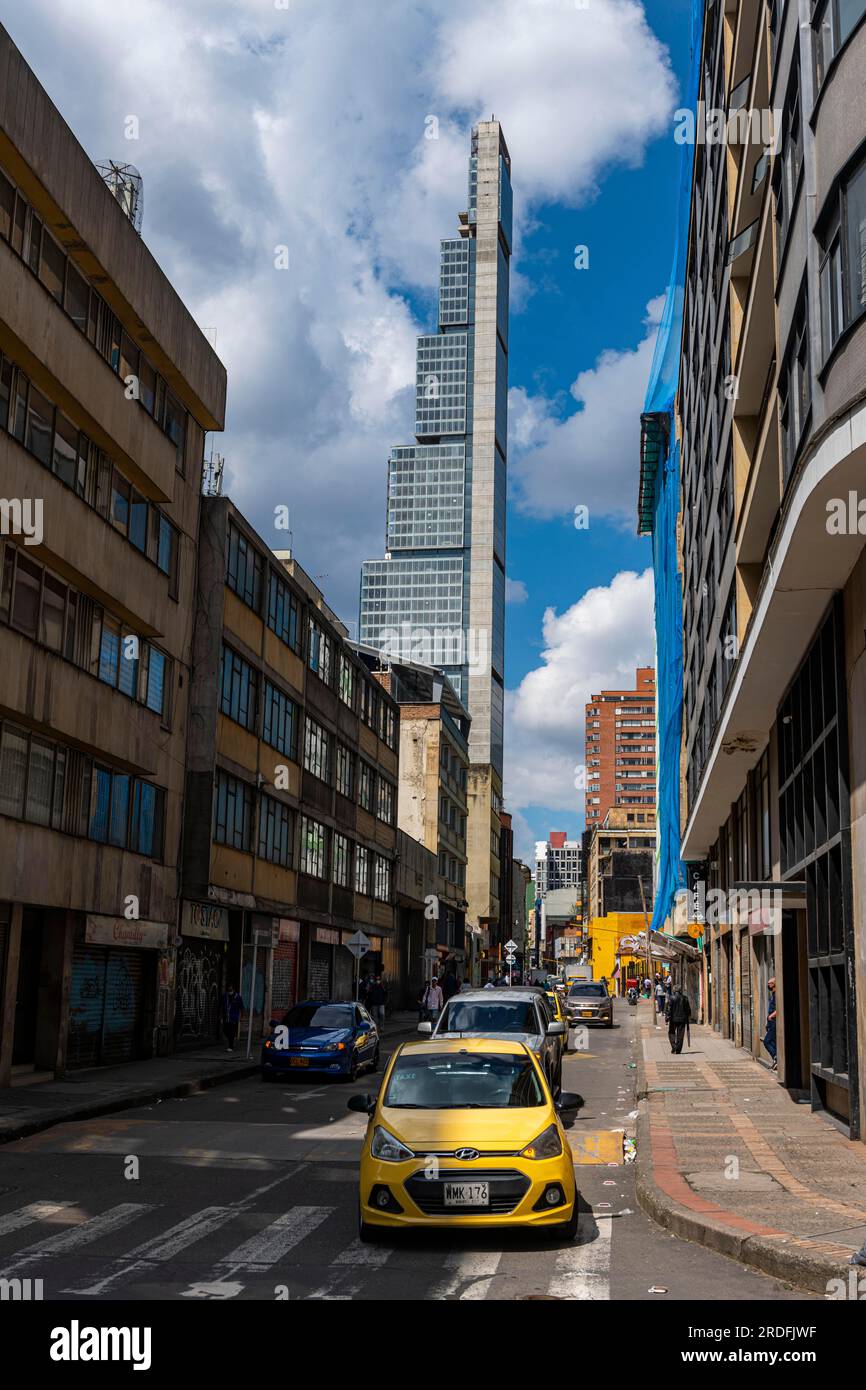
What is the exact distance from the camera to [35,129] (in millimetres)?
20609

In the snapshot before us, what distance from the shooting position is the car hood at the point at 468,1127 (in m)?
9.65

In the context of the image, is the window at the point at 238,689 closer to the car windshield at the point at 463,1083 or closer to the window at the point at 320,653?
the window at the point at 320,653

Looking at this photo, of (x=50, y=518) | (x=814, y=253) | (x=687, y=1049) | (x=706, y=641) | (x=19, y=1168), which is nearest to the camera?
(x=19, y=1168)

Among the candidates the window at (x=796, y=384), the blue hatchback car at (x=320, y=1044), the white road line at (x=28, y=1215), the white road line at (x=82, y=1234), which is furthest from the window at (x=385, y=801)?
the white road line at (x=82, y=1234)

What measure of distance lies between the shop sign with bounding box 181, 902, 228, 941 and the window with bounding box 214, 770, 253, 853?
5.24 feet

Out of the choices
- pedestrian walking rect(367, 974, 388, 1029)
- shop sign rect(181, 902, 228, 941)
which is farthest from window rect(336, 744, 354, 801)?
shop sign rect(181, 902, 228, 941)

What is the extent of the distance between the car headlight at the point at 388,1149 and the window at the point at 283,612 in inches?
1043

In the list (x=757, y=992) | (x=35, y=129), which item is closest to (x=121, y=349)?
(x=35, y=129)

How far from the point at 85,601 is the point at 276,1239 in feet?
53.3

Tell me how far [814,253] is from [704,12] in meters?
25.7

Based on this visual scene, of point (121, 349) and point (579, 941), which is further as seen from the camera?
point (579, 941)

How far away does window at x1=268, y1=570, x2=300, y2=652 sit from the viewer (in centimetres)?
3584

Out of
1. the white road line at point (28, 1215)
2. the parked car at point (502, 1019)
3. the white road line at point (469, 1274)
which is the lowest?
the white road line at point (28, 1215)

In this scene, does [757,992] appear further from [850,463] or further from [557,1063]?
[850,463]
